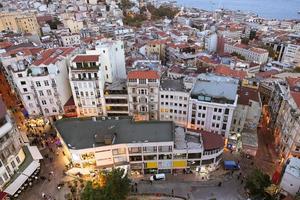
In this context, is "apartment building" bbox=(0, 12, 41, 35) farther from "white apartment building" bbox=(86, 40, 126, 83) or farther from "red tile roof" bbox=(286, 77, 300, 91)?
"red tile roof" bbox=(286, 77, 300, 91)

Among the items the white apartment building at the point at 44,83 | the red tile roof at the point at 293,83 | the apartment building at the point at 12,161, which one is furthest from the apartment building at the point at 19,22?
the red tile roof at the point at 293,83

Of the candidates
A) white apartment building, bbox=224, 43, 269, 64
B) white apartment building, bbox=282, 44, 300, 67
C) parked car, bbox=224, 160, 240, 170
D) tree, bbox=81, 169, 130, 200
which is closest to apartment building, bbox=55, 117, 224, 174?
parked car, bbox=224, 160, 240, 170

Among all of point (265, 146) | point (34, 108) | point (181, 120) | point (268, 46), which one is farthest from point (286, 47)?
point (34, 108)

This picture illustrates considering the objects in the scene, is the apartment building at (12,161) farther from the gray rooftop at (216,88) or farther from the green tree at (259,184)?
the green tree at (259,184)

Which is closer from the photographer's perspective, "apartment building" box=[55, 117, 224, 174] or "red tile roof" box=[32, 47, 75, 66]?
"apartment building" box=[55, 117, 224, 174]

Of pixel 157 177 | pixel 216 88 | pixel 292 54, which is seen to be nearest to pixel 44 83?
pixel 157 177

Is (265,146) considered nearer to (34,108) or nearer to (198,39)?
(34,108)
